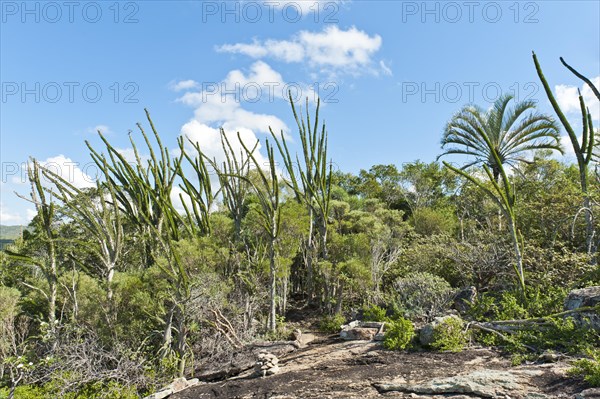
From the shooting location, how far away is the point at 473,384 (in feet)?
14.8

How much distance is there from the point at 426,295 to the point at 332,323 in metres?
2.67

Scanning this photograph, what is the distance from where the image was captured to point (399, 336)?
6.66m

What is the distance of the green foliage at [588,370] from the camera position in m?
4.19

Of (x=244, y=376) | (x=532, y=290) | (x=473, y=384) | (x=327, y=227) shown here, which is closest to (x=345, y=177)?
(x=327, y=227)

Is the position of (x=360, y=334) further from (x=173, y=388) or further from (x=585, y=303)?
(x=585, y=303)

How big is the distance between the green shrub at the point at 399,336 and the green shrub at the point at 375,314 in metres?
1.74

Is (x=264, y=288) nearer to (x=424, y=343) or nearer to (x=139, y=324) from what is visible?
(x=139, y=324)

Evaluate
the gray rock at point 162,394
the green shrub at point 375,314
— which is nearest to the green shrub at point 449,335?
the green shrub at point 375,314

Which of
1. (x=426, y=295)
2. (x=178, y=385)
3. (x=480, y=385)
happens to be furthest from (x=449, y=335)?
(x=178, y=385)

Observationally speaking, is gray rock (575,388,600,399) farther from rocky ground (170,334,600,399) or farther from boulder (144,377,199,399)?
boulder (144,377,199,399)

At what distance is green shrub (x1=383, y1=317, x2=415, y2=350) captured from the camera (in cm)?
655

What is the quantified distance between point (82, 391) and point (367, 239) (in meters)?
7.44

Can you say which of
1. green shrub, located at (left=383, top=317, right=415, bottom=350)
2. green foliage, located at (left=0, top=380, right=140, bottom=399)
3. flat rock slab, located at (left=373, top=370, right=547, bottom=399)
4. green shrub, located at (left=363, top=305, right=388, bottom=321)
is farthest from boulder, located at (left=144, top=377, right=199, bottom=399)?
green shrub, located at (left=363, top=305, right=388, bottom=321)

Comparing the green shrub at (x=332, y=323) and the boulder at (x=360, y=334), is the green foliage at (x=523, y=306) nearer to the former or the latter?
the boulder at (x=360, y=334)
